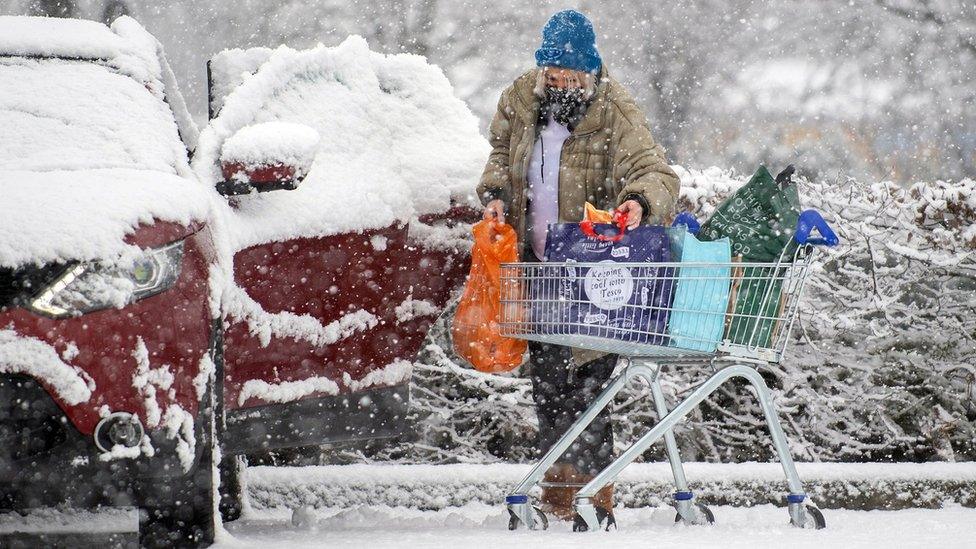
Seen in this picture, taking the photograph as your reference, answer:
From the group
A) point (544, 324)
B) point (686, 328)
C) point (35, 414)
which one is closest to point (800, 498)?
point (686, 328)

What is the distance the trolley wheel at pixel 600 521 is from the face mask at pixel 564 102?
1.44 meters

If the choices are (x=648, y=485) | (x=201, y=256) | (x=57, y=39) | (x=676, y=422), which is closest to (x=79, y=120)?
(x=57, y=39)

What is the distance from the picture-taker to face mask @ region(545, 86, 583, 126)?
4.34 metres

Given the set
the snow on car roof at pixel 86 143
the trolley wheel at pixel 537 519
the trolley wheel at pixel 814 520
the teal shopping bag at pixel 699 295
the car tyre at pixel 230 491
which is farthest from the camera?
the car tyre at pixel 230 491

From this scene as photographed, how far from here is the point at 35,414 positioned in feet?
10.0

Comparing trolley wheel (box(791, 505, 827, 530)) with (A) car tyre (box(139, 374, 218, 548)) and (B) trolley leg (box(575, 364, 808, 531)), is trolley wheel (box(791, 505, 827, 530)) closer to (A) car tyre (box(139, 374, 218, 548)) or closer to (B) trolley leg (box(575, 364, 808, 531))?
(B) trolley leg (box(575, 364, 808, 531))

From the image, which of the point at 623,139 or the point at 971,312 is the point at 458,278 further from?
the point at 971,312

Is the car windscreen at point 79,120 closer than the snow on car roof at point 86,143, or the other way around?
the snow on car roof at point 86,143

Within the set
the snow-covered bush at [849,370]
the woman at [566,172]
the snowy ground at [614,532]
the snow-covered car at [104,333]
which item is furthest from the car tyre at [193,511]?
the snow-covered bush at [849,370]

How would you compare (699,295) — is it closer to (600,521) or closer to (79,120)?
(600,521)

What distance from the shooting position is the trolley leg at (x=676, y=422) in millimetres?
3809

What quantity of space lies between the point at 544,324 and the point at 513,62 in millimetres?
13351

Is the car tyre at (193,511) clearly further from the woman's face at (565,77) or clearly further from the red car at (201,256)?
the woman's face at (565,77)

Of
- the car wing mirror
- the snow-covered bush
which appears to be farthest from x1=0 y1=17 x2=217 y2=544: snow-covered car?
the snow-covered bush
